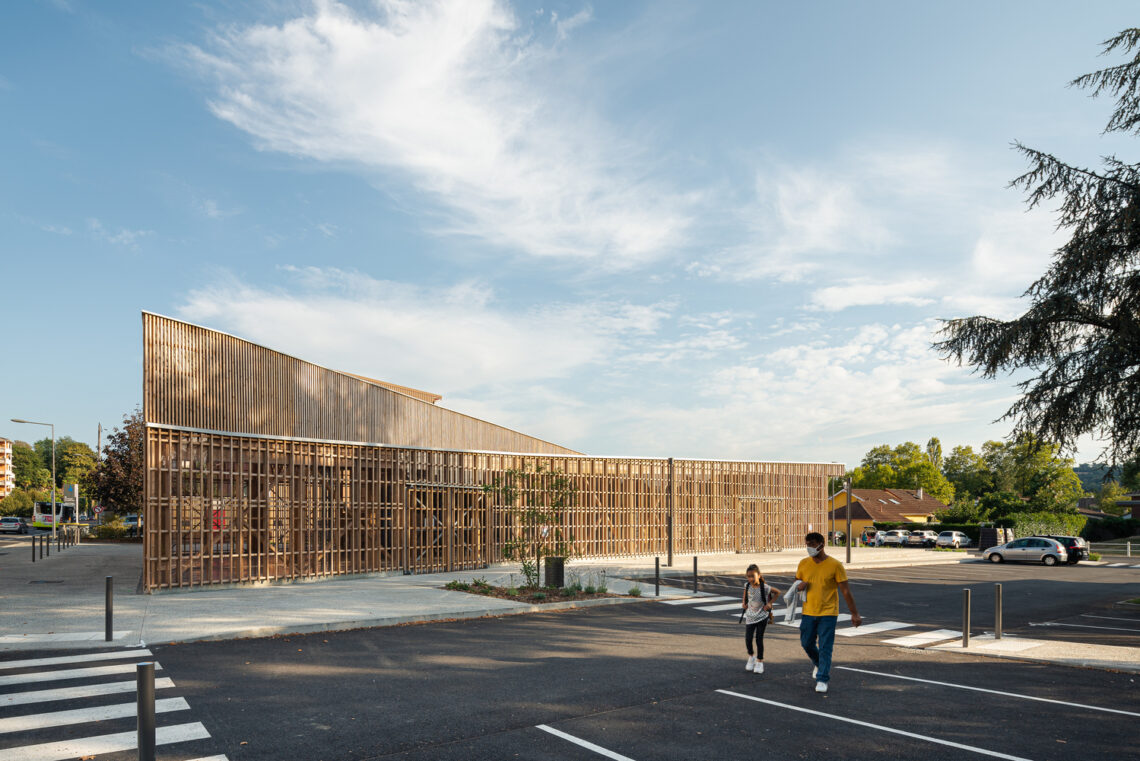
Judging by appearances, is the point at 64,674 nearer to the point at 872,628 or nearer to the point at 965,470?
the point at 872,628

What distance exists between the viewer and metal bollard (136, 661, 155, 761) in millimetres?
4848

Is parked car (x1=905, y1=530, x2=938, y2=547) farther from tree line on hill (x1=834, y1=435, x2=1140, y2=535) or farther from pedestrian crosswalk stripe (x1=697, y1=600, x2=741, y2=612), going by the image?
pedestrian crosswalk stripe (x1=697, y1=600, x2=741, y2=612)

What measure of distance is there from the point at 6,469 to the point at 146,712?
21288 centimetres

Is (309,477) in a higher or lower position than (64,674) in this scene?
higher

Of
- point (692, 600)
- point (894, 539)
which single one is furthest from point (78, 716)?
point (894, 539)

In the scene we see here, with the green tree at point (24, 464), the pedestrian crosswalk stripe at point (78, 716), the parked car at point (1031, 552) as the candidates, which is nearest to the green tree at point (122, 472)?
the pedestrian crosswalk stripe at point (78, 716)

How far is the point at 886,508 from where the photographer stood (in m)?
94.0

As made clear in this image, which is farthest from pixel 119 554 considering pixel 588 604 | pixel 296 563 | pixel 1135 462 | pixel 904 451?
pixel 904 451

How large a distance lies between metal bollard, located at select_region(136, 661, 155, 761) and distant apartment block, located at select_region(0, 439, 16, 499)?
204681 mm

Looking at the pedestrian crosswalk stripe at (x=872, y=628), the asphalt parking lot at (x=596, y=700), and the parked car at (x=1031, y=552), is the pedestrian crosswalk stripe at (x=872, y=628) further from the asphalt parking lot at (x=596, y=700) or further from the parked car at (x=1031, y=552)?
the parked car at (x=1031, y=552)

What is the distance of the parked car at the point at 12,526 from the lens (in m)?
72.3

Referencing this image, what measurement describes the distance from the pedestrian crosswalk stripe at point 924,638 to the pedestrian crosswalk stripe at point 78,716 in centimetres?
1137

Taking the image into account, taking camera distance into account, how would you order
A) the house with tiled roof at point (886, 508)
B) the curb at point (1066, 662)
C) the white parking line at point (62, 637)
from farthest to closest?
1. the house with tiled roof at point (886, 508)
2. the white parking line at point (62, 637)
3. the curb at point (1066, 662)

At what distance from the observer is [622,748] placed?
23.6ft
